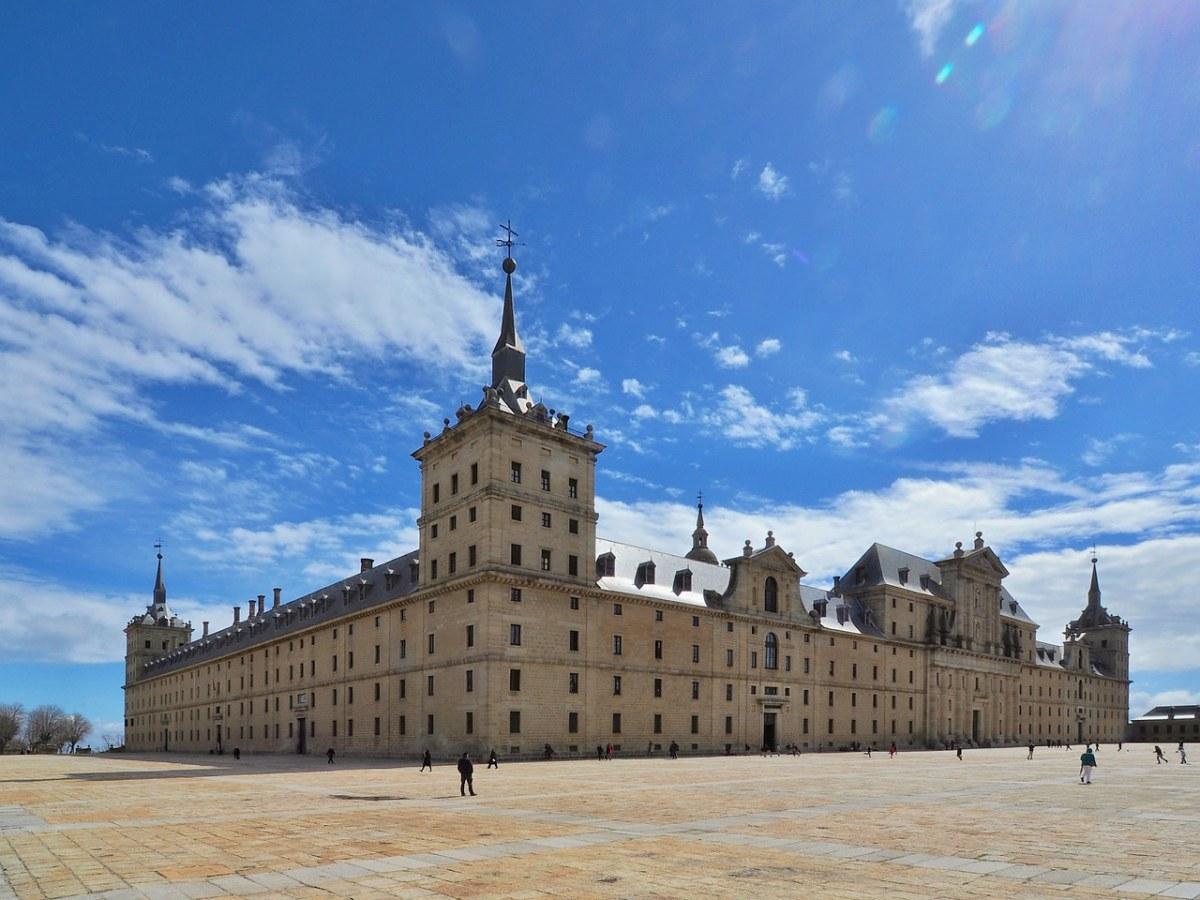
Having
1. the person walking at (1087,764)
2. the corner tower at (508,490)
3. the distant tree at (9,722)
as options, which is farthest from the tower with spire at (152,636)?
the person walking at (1087,764)

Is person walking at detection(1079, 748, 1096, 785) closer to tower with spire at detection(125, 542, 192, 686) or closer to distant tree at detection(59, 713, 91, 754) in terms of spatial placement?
tower with spire at detection(125, 542, 192, 686)

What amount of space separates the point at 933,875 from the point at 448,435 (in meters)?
52.5

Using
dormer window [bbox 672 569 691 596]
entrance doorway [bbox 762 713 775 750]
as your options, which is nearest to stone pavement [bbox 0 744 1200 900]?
dormer window [bbox 672 569 691 596]

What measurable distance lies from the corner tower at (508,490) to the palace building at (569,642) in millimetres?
152

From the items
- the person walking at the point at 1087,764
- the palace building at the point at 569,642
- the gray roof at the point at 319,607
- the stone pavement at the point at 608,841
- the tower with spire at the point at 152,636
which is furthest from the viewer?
the tower with spire at the point at 152,636

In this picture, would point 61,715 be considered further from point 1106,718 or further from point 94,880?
point 94,880

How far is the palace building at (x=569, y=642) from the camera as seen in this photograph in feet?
191

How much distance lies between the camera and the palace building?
58250 mm

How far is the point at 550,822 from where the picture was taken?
66.2 ft

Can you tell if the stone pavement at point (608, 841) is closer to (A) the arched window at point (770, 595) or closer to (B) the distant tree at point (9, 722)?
(A) the arched window at point (770, 595)

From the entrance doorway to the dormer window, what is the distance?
13.0 metres

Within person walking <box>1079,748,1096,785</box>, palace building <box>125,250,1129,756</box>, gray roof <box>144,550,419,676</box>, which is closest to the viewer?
person walking <box>1079,748,1096,785</box>

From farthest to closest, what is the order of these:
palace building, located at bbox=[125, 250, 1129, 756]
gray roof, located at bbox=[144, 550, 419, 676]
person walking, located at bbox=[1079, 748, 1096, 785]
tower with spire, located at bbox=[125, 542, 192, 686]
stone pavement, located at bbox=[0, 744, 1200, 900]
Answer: tower with spire, located at bbox=[125, 542, 192, 686], gray roof, located at bbox=[144, 550, 419, 676], palace building, located at bbox=[125, 250, 1129, 756], person walking, located at bbox=[1079, 748, 1096, 785], stone pavement, located at bbox=[0, 744, 1200, 900]

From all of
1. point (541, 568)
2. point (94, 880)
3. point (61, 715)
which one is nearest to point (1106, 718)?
point (541, 568)
